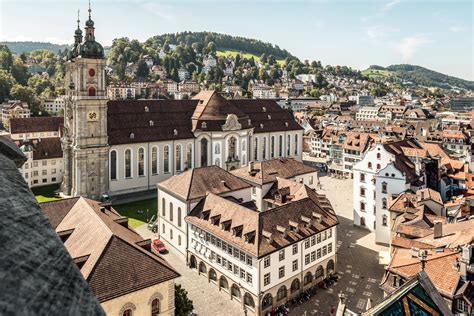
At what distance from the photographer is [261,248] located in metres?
27.7

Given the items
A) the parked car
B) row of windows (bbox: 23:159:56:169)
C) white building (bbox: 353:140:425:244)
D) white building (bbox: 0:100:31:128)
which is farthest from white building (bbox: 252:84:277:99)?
the parked car

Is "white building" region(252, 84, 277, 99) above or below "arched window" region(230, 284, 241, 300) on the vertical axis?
above

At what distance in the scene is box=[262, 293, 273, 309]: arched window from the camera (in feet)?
91.6

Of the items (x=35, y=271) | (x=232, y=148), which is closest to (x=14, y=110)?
(x=232, y=148)

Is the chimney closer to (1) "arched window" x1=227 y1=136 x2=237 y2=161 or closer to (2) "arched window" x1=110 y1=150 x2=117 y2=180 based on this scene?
(1) "arched window" x1=227 y1=136 x2=237 y2=161

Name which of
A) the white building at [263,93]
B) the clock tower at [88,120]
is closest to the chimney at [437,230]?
the clock tower at [88,120]

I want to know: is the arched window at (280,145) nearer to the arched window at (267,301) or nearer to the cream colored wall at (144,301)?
the arched window at (267,301)

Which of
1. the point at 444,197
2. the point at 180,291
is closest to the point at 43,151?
→ the point at 180,291

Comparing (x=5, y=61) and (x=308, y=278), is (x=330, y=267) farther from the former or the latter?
(x=5, y=61)

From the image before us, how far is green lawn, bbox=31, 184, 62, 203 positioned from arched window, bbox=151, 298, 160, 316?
117ft

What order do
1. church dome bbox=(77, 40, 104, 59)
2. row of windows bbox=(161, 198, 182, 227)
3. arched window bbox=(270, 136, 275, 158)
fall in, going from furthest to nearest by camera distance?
1. arched window bbox=(270, 136, 275, 158)
2. church dome bbox=(77, 40, 104, 59)
3. row of windows bbox=(161, 198, 182, 227)

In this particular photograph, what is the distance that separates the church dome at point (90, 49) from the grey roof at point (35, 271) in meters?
53.0

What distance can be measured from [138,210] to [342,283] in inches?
1052

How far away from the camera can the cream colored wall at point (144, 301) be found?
1880cm
